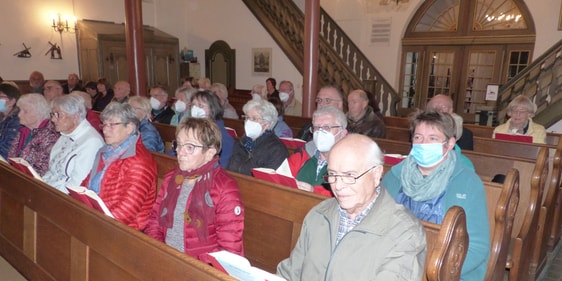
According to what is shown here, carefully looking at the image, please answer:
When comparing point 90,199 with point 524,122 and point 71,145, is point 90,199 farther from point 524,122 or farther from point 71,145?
point 524,122

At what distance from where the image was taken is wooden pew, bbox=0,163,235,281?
4.85 ft

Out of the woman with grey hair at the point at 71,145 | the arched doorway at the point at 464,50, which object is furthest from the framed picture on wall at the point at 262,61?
the woman with grey hair at the point at 71,145

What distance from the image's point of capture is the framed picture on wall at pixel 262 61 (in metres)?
10.0

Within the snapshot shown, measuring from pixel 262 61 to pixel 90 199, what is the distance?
853cm

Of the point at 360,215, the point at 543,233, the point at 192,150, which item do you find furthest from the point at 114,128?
the point at 543,233

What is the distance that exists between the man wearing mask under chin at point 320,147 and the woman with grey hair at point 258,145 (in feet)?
0.70

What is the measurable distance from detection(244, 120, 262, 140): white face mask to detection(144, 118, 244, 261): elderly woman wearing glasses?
88 centimetres

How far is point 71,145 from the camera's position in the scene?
2.91 m

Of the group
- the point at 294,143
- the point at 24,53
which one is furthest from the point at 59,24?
the point at 294,143

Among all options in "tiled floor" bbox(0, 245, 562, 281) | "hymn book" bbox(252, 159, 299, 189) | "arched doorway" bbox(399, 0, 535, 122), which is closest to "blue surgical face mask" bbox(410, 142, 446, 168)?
"hymn book" bbox(252, 159, 299, 189)

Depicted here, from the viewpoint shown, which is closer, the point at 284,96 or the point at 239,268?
the point at 239,268

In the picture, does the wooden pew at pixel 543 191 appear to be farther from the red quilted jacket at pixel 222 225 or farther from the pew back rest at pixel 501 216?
the red quilted jacket at pixel 222 225

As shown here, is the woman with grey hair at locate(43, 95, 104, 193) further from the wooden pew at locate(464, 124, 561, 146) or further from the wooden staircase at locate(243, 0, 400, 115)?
the wooden staircase at locate(243, 0, 400, 115)

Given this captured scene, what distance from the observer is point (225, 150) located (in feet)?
10.7
